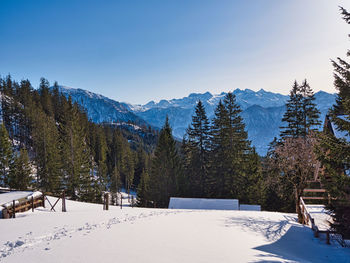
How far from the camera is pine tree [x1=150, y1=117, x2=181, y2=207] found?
36.8 meters

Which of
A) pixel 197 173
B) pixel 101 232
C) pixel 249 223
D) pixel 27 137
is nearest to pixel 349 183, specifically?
pixel 249 223

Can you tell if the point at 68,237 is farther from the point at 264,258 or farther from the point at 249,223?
the point at 249,223

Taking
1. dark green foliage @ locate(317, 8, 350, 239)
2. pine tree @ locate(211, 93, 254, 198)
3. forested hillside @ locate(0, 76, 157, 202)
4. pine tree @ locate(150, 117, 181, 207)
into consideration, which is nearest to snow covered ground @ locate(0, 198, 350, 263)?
dark green foliage @ locate(317, 8, 350, 239)

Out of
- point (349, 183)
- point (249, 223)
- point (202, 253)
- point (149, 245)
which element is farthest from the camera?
point (249, 223)

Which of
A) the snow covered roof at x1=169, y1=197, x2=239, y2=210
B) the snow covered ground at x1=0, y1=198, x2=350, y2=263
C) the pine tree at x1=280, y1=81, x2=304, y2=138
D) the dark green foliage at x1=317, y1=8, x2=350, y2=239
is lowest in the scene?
the snow covered roof at x1=169, y1=197, x2=239, y2=210

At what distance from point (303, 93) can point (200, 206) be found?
20.9m

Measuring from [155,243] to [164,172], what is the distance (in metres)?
29.9

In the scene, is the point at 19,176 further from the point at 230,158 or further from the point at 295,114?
the point at 295,114

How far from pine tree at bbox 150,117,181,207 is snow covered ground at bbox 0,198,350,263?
80.7 ft

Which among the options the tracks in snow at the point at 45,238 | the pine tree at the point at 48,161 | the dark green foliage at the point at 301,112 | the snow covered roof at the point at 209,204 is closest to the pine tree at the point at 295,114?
the dark green foliage at the point at 301,112

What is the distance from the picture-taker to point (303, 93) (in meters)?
30.8

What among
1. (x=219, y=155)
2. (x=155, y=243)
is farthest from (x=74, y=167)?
(x=155, y=243)

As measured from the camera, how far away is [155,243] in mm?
7711

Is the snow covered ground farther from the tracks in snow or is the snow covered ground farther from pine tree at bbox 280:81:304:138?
pine tree at bbox 280:81:304:138
